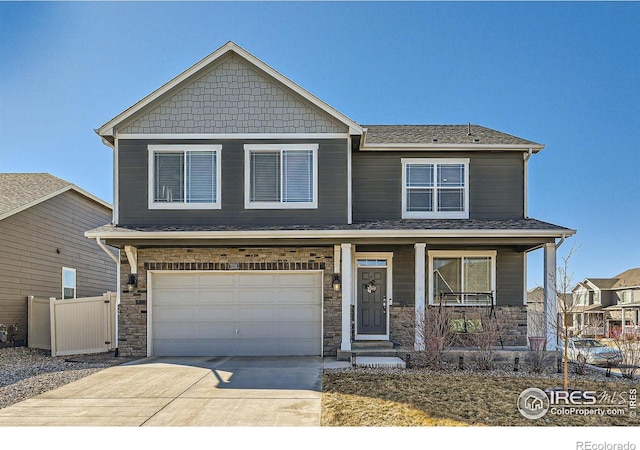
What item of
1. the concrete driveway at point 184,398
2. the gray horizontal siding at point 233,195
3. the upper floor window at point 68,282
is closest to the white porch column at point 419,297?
the gray horizontal siding at point 233,195

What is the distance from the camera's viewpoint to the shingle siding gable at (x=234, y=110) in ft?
42.5

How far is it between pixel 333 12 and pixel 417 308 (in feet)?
23.9

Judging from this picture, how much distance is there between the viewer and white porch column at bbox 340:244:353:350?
12.2 metres

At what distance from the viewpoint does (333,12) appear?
12.7m

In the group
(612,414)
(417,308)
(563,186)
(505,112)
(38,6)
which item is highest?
(38,6)

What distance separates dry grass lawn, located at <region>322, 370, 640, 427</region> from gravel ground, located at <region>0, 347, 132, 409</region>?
490 cm

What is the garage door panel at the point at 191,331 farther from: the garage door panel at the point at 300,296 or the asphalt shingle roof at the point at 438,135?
the asphalt shingle roof at the point at 438,135

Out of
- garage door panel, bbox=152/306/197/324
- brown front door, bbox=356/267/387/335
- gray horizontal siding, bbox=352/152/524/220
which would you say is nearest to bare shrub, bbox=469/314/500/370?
brown front door, bbox=356/267/387/335

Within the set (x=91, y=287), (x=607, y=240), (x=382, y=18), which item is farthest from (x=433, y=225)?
(x=91, y=287)

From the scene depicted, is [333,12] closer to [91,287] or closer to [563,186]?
[563,186]

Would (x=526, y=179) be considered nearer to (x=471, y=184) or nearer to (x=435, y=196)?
(x=471, y=184)

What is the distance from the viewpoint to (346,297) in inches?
484

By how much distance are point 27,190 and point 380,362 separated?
40.4ft

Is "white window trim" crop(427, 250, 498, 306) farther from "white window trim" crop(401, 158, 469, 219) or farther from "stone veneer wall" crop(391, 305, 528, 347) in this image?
"white window trim" crop(401, 158, 469, 219)
